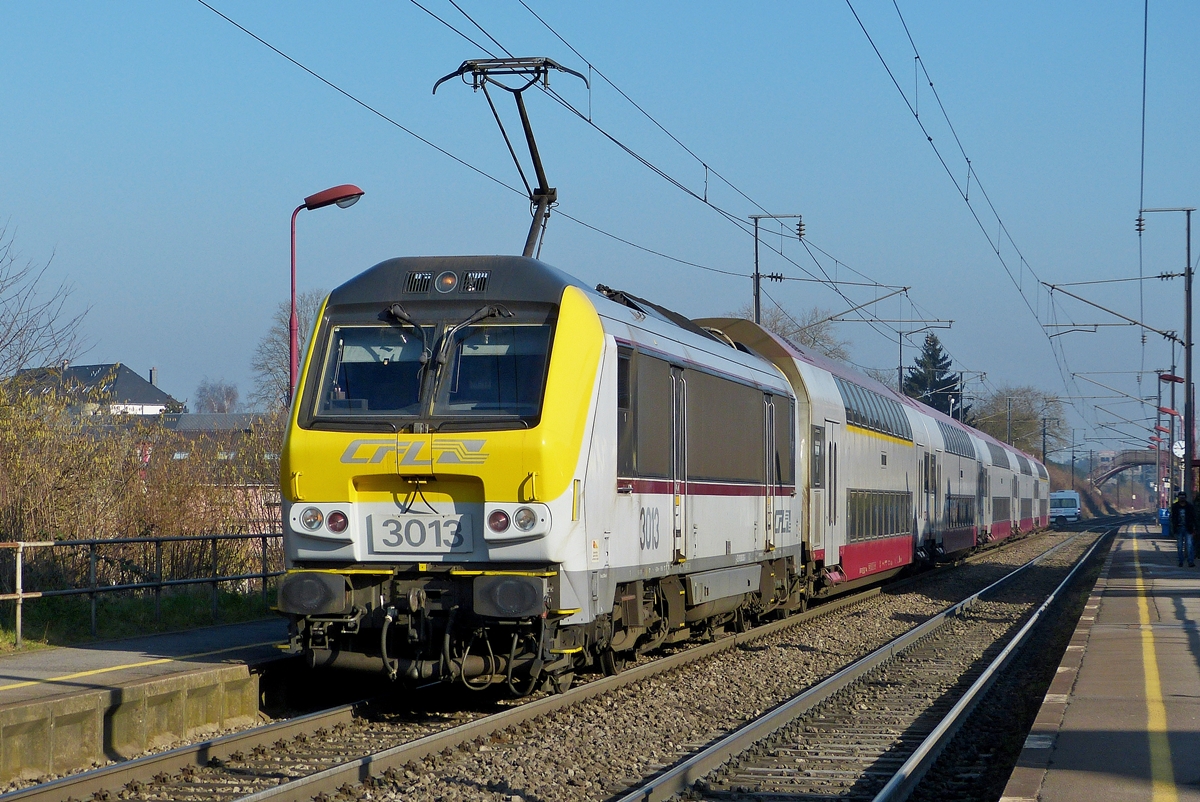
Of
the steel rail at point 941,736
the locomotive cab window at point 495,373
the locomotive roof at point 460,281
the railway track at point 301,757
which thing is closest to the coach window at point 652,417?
the locomotive roof at point 460,281

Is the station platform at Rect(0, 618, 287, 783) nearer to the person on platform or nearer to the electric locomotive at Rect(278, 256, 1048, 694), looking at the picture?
the electric locomotive at Rect(278, 256, 1048, 694)

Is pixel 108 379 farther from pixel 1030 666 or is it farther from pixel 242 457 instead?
pixel 1030 666

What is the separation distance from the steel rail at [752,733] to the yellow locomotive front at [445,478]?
158 cm

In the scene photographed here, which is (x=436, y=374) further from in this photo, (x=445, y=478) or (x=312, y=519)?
(x=312, y=519)

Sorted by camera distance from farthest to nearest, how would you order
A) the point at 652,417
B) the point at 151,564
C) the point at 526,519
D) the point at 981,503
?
the point at 981,503
the point at 151,564
the point at 652,417
the point at 526,519

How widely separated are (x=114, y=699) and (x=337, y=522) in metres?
1.98

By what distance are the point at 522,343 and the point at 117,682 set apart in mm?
3806

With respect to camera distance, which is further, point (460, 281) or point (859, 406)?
point (859, 406)

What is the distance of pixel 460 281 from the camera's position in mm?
10453

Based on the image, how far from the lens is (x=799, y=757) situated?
893 centimetres

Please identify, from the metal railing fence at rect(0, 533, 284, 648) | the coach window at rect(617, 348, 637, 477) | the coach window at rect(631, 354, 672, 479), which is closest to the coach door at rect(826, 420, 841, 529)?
the coach window at rect(631, 354, 672, 479)

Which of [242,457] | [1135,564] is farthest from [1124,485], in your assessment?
[242,457]

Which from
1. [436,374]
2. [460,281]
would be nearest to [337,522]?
[436,374]

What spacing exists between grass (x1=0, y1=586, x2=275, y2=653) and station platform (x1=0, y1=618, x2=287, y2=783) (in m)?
0.65
